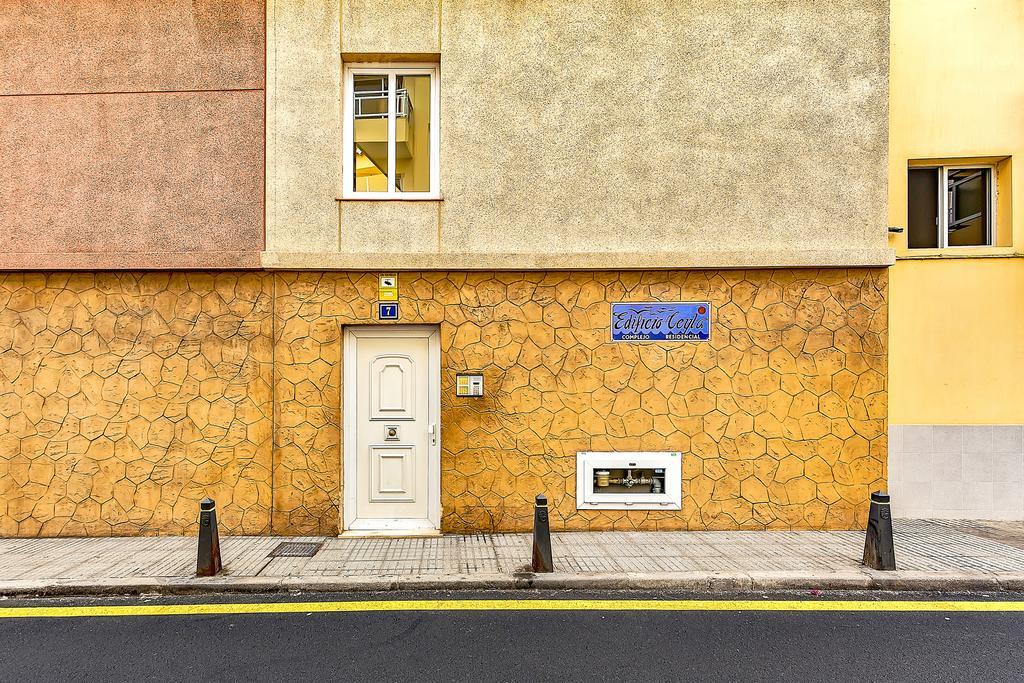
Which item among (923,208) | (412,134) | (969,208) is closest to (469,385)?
(412,134)

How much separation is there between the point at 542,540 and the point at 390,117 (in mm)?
5475

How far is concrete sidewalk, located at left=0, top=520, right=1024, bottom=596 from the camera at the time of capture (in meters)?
4.93

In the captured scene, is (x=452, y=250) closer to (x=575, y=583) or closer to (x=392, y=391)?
(x=392, y=391)

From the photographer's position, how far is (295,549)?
5.87 metres

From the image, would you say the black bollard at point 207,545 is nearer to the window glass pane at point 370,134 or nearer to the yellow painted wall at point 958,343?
the window glass pane at point 370,134

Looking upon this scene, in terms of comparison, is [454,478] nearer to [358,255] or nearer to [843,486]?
[358,255]

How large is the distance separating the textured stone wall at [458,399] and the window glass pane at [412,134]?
1.28 metres

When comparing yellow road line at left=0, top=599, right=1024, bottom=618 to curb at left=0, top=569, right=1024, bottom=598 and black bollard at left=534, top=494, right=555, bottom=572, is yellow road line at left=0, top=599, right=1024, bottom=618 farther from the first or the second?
black bollard at left=534, top=494, right=555, bottom=572

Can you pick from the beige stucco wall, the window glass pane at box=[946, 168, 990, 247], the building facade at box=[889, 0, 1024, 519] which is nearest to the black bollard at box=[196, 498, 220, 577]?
the beige stucco wall

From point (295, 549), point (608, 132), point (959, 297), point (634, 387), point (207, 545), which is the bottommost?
point (295, 549)

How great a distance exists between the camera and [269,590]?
16.1ft

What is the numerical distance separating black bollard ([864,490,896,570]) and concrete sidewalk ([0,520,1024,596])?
11 cm

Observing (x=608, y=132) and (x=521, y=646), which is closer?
(x=521, y=646)

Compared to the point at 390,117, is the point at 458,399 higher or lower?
lower
